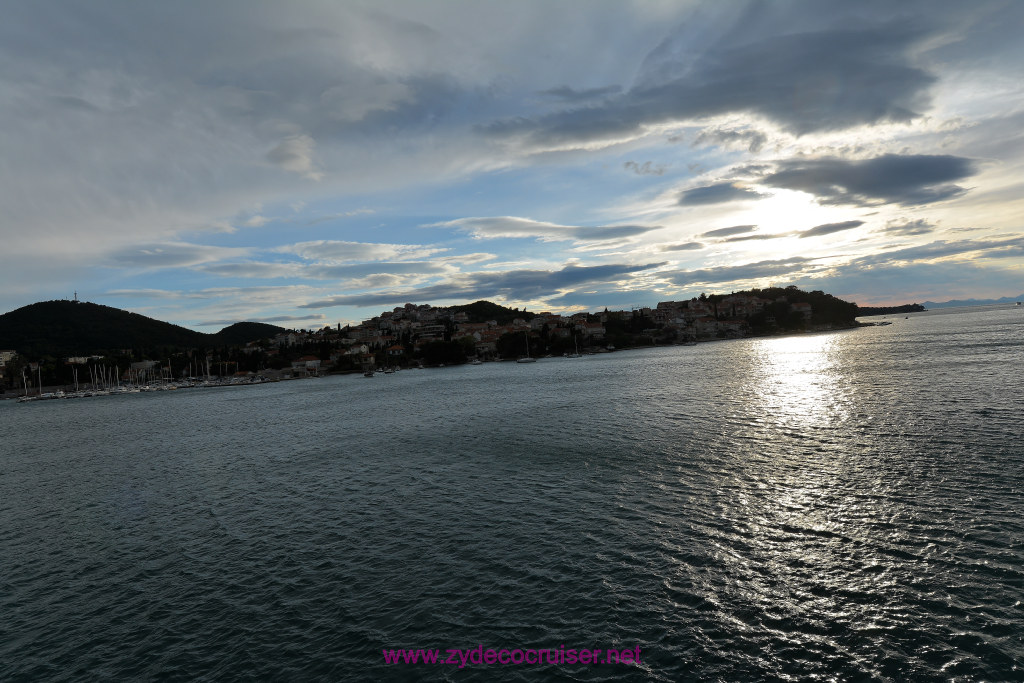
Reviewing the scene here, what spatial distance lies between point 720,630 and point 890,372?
6792cm

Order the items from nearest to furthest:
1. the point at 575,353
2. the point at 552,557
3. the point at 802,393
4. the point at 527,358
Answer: the point at 552,557, the point at 802,393, the point at 527,358, the point at 575,353

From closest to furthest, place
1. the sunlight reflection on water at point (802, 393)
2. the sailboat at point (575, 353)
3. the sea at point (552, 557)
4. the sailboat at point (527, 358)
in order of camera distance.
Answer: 1. the sea at point (552, 557)
2. the sunlight reflection on water at point (802, 393)
3. the sailboat at point (527, 358)
4. the sailboat at point (575, 353)

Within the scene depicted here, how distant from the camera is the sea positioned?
506 inches

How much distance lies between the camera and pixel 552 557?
59.8 feet

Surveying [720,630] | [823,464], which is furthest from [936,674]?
[823,464]

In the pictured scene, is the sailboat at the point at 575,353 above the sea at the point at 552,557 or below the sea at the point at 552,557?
above

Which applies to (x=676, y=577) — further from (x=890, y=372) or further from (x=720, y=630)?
(x=890, y=372)

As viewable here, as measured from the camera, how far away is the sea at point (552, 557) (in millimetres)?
12859

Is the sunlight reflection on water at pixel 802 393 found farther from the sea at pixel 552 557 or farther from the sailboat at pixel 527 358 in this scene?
the sailboat at pixel 527 358

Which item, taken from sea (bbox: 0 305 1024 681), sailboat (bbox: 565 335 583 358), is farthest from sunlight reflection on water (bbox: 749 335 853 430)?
sailboat (bbox: 565 335 583 358)

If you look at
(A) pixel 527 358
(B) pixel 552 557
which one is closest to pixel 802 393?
(B) pixel 552 557

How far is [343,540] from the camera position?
70.4 ft

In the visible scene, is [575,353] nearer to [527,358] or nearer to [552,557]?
[527,358]

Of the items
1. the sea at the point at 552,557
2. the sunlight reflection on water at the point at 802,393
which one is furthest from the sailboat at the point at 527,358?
the sea at the point at 552,557
